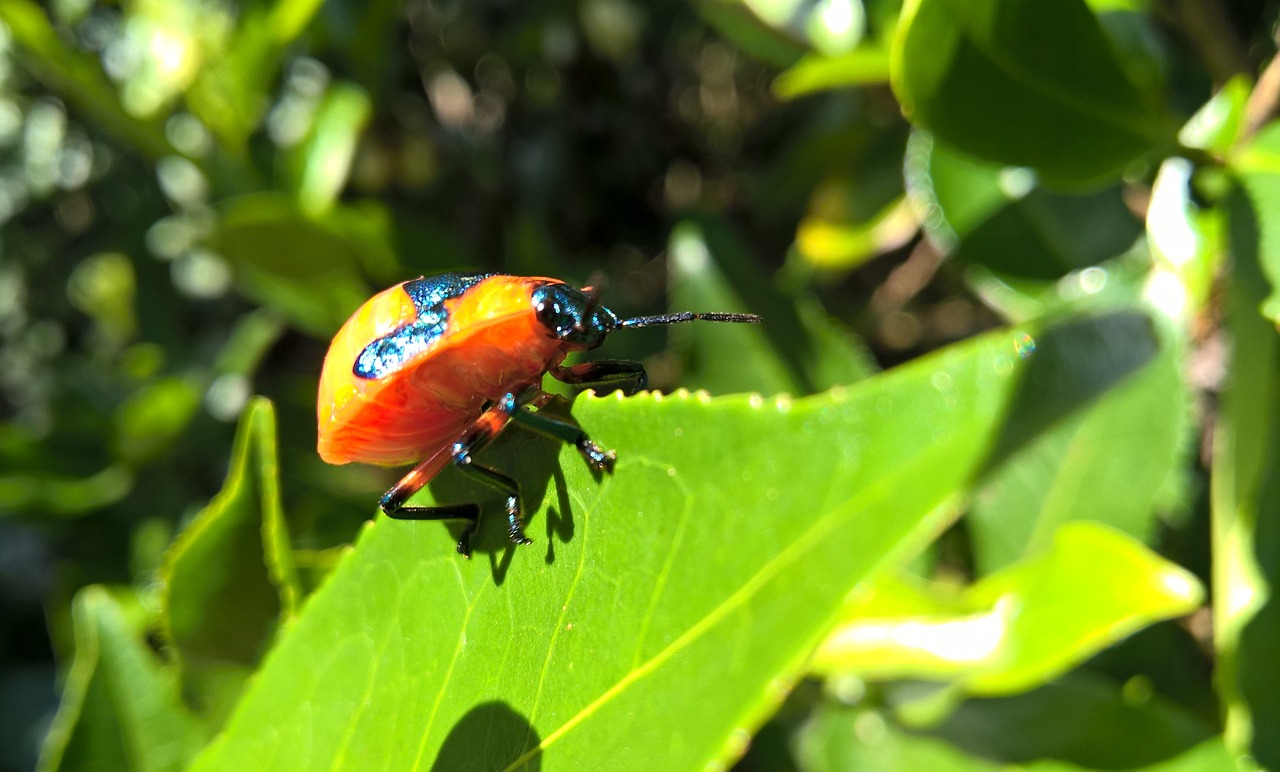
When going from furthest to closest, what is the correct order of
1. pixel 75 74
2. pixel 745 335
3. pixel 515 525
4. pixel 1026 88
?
pixel 75 74 → pixel 745 335 → pixel 1026 88 → pixel 515 525

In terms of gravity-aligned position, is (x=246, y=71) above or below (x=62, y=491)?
above

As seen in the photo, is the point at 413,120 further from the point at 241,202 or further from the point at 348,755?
the point at 348,755

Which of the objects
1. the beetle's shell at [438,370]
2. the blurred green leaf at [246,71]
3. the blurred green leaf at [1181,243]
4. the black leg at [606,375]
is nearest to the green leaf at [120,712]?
the beetle's shell at [438,370]

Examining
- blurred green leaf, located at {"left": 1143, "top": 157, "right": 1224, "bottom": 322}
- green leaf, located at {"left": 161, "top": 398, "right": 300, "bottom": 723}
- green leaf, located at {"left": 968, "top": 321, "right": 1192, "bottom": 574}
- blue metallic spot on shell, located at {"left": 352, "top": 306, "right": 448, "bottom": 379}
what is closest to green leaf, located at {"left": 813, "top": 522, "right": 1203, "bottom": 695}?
green leaf, located at {"left": 968, "top": 321, "right": 1192, "bottom": 574}

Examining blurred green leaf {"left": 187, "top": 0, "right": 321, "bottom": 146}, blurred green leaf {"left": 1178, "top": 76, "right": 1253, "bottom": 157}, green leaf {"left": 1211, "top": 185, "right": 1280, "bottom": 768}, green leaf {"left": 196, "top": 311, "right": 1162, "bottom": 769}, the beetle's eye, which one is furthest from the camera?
blurred green leaf {"left": 187, "top": 0, "right": 321, "bottom": 146}

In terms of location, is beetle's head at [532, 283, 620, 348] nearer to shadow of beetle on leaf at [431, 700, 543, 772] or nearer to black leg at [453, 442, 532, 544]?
black leg at [453, 442, 532, 544]

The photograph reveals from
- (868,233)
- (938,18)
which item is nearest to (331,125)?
(868,233)

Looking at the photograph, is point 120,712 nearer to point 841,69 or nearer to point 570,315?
point 570,315

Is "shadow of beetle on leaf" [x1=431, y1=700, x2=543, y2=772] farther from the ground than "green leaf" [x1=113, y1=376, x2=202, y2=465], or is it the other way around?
"green leaf" [x1=113, y1=376, x2=202, y2=465]

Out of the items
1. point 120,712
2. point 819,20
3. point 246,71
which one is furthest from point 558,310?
point 246,71
